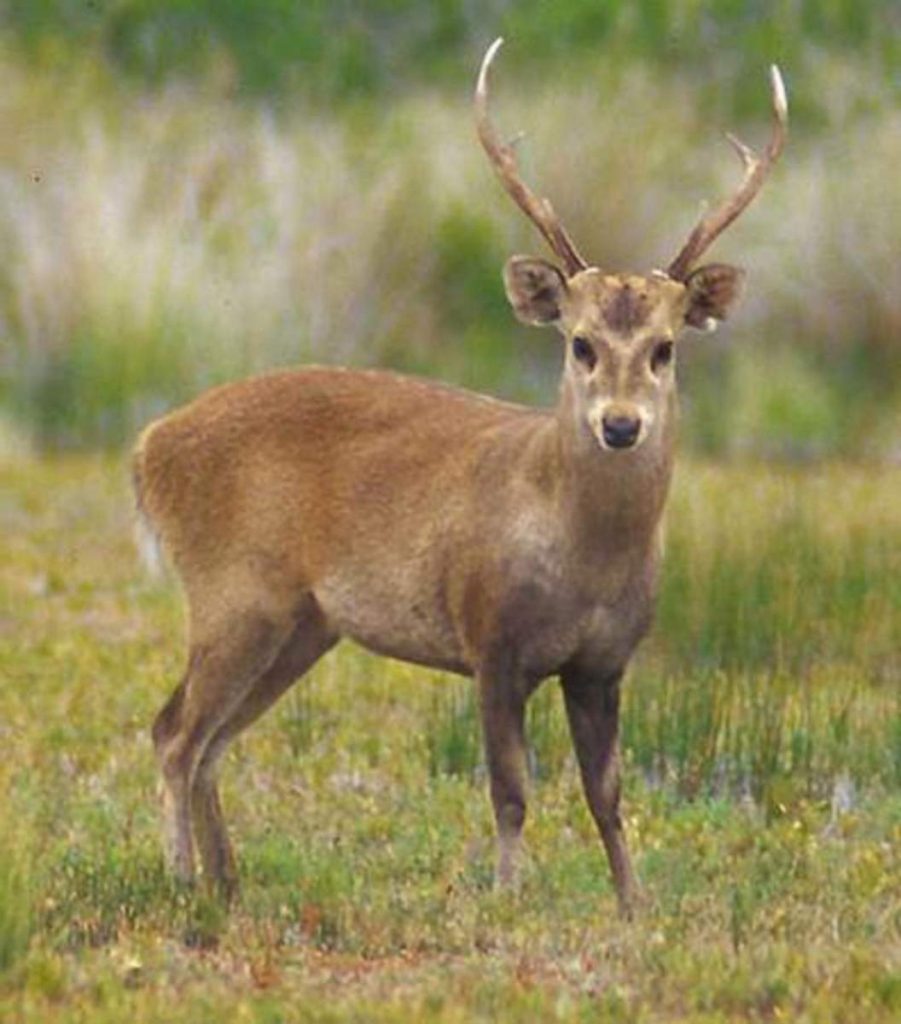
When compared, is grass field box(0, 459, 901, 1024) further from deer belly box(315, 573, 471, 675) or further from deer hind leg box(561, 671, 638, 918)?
deer belly box(315, 573, 471, 675)

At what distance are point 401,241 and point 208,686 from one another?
10.4m

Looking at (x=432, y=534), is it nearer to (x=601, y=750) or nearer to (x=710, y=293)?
(x=601, y=750)

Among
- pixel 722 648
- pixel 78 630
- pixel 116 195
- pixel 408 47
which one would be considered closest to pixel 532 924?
pixel 722 648

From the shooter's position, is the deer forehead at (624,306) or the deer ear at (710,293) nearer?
the deer forehead at (624,306)

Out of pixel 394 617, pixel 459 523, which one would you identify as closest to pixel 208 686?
pixel 394 617

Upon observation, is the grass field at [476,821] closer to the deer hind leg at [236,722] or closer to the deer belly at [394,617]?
the deer hind leg at [236,722]

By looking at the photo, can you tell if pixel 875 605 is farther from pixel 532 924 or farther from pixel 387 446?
pixel 532 924

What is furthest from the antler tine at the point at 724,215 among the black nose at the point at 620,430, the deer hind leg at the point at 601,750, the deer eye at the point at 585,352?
the deer hind leg at the point at 601,750

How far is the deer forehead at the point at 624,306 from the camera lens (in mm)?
9328

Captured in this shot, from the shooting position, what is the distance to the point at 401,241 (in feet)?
66.9

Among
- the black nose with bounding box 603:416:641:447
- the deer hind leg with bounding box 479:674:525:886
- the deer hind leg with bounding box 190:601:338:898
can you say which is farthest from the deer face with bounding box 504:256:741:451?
the deer hind leg with bounding box 190:601:338:898

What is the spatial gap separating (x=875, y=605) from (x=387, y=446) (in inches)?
133

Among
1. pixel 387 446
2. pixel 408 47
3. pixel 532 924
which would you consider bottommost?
pixel 408 47

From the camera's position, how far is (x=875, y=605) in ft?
43.0
